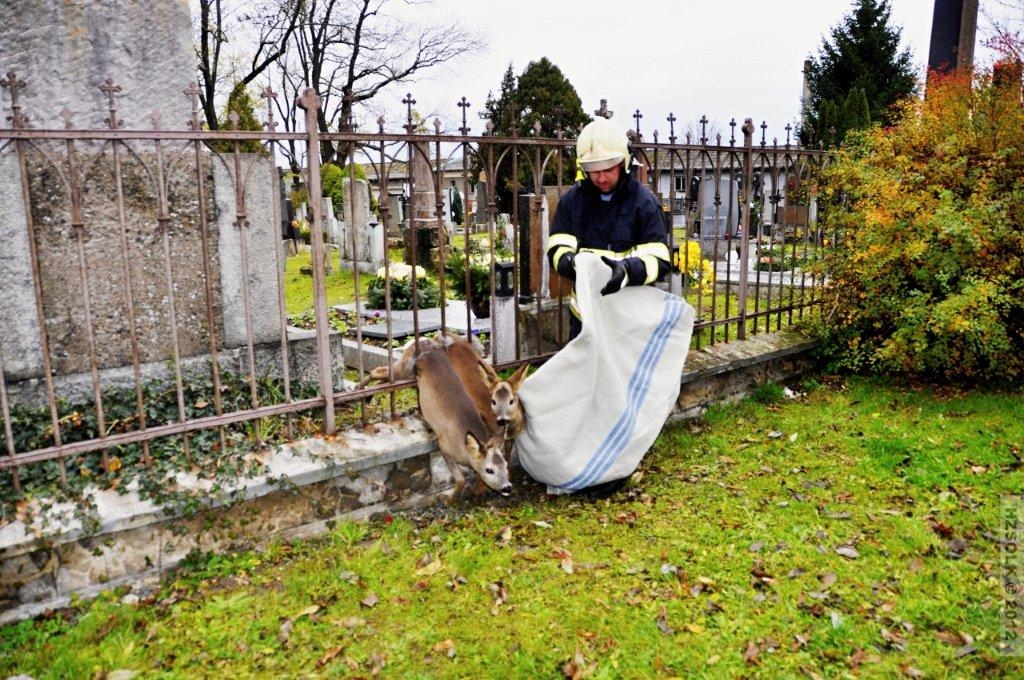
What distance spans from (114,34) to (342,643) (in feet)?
10.7

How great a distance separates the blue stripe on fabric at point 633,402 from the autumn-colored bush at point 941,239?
230 centimetres

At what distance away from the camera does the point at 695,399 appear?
5.66 m

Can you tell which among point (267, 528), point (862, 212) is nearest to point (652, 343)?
point (267, 528)

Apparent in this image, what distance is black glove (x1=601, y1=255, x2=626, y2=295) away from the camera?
409 centimetres

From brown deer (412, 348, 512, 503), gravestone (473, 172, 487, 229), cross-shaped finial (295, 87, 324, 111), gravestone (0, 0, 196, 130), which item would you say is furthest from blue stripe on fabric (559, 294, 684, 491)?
gravestone (473, 172, 487, 229)

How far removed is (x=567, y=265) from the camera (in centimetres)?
427

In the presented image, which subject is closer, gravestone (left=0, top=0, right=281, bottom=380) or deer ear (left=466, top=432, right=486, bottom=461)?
gravestone (left=0, top=0, right=281, bottom=380)

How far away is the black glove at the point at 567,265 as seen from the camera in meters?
4.25

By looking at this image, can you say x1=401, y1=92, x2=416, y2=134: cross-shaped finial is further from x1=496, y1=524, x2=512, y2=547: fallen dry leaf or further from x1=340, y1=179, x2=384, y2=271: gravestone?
x1=340, y1=179, x2=384, y2=271: gravestone

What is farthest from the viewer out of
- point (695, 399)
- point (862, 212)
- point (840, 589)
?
point (862, 212)

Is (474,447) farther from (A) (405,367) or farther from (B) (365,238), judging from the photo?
(B) (365,238)

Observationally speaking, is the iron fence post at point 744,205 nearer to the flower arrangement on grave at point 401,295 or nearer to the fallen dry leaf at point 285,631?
the flower arrangement on grave at point 401,295

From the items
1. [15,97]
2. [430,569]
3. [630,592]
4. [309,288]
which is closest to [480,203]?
[309,288]

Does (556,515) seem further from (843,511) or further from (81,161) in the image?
(81,161)
